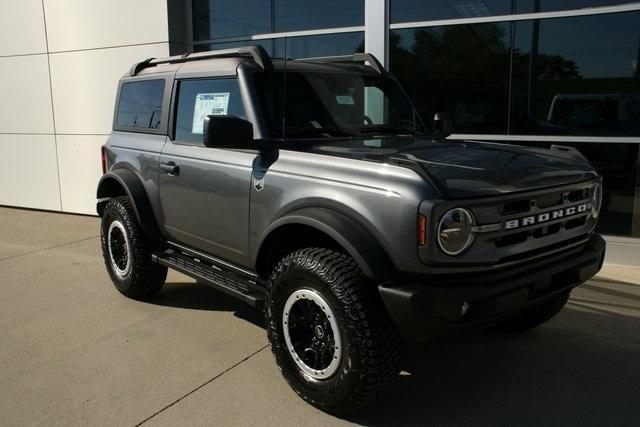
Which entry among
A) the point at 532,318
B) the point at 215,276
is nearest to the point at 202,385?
the point at 215,276

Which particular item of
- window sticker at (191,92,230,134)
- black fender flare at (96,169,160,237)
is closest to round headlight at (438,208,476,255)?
window sticker at (191,92,230,134)

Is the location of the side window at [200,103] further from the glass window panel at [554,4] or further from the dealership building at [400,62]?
the glass window panel at [554,4]

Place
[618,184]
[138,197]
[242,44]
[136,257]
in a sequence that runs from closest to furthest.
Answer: [138,197] < [136,257] < [618,184] < [242,44]

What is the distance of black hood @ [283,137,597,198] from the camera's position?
9.05 ft

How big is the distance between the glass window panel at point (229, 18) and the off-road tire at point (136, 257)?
4.33m

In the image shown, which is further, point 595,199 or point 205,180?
point 205,180

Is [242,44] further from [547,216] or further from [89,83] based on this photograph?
[547,216]

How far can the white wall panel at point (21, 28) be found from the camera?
9.17 meters

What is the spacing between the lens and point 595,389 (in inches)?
133

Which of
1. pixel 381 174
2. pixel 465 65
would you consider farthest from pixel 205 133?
pixel 465 65

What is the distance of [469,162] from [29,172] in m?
8.92

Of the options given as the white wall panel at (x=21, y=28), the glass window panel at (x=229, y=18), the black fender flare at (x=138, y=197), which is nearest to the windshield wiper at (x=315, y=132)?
the black fender flare at (x=138, y=197)

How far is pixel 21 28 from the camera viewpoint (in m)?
9.36

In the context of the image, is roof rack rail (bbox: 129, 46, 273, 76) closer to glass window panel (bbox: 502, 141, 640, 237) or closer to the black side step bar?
the black side step bar
